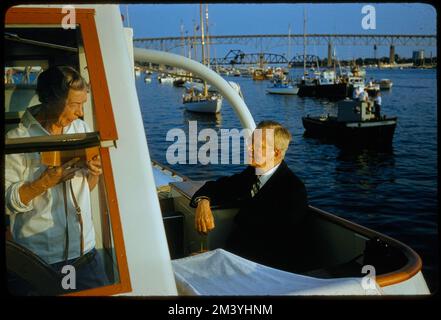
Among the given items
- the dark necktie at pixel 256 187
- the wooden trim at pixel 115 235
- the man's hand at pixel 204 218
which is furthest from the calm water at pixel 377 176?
the wooden trim at pixel 115 235

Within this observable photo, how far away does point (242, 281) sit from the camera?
2623mm

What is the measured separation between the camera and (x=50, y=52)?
2832 mm

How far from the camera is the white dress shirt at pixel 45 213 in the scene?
7.12 ft

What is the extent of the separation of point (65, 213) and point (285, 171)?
175cm

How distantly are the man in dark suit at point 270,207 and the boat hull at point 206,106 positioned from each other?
146 feet

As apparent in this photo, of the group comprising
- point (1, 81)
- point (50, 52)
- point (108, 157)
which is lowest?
point (108, 157)

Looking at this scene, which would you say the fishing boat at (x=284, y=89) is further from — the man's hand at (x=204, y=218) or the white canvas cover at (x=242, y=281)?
the white canvas cover at (x=242, y=281)

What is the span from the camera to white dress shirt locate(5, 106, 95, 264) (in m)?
2.17

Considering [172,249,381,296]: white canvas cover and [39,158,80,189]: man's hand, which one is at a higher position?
[39,158,80,189]: man's hand

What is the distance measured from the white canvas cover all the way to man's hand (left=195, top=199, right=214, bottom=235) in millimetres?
763

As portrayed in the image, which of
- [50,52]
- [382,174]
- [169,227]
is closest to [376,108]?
[382,174]

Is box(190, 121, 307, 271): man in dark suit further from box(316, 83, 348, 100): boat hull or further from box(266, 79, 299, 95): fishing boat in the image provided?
box(266, 79, 299, 95): fishing boat

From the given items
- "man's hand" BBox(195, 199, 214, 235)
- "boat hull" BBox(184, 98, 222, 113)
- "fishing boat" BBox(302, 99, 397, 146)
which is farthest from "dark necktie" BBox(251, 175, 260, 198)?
"boat hull" BBox(184, 98, 222, 113)
